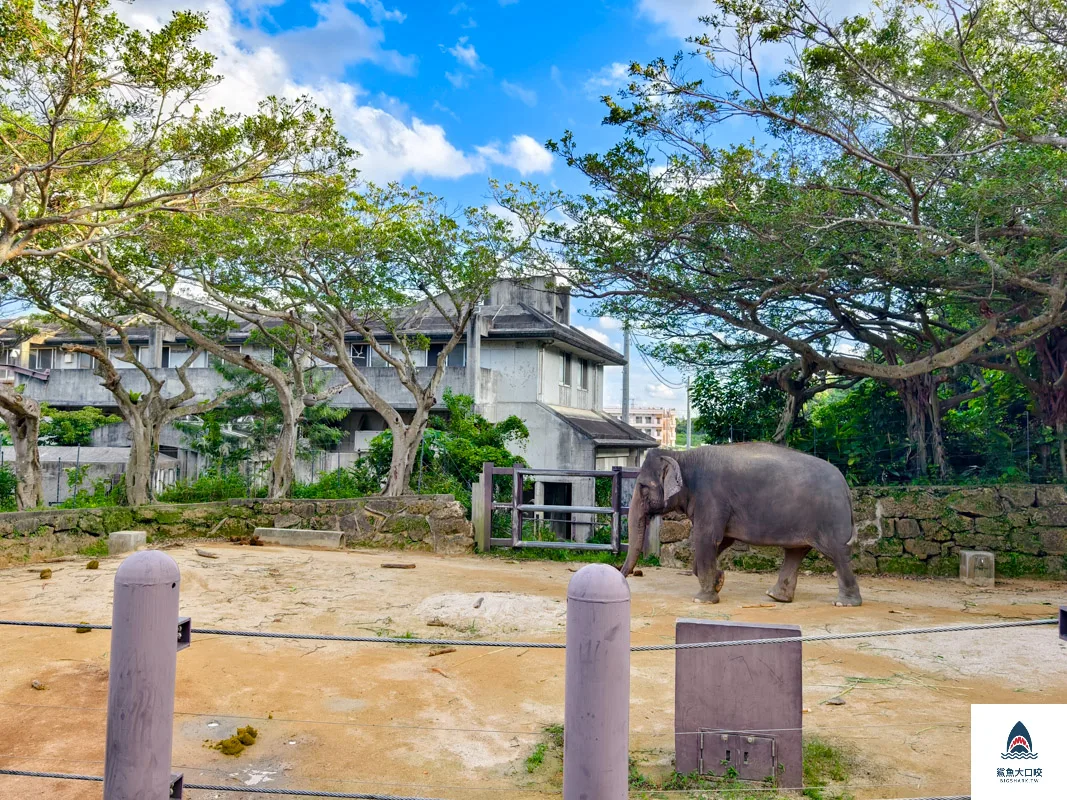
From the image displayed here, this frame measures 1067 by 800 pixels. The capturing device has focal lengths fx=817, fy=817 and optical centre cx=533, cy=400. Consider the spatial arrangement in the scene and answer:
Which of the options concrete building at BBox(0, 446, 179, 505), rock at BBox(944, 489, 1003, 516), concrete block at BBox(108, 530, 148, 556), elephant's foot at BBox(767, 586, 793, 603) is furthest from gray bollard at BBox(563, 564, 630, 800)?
concrete building at BBox(0, 446, 179, 505)

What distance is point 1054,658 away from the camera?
7.17 meters

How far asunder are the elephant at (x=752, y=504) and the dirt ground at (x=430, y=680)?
53cm

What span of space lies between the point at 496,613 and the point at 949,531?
7.71 metres

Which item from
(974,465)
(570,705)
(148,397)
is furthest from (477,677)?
(148,397)

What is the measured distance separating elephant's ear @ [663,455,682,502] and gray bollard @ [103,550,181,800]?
7762 mm

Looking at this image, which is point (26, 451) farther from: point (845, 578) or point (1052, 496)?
point (1052, 496)

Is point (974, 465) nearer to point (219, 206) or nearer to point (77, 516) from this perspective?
point (219, 206)

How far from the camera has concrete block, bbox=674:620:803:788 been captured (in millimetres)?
4418

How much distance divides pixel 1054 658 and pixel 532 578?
636 cm

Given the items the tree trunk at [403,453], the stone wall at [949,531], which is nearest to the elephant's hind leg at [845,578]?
the stone wall at [949,531]

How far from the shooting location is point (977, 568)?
458 inches

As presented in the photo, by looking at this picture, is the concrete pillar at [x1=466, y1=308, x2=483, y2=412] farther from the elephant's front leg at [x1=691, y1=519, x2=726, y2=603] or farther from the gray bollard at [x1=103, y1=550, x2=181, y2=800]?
the gray bollard at [x1=103, y1=550, x2=181, y2=800]

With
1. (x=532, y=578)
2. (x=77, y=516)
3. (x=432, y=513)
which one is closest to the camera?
(x=532, y=578)

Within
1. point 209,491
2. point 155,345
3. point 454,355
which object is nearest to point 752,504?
point 209,491
